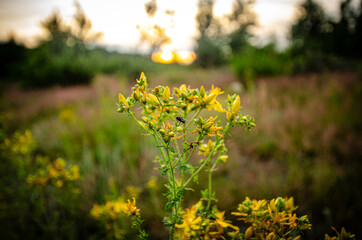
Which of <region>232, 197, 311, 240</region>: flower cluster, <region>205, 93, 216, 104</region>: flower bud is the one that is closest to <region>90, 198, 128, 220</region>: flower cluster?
<region>232, 197, 311, 240</region>: flower cluster

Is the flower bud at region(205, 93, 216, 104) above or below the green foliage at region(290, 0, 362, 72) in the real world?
below

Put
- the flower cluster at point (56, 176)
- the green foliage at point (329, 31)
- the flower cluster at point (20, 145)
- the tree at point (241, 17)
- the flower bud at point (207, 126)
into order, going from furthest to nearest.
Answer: the tree at point (241, 17), the green foliage at point (329, 31), the flower cluster at point (20, 145), the flower cluster at point (56, 176), the flower bud at point (207, 126)

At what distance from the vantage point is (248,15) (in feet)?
101

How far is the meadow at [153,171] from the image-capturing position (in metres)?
1.99

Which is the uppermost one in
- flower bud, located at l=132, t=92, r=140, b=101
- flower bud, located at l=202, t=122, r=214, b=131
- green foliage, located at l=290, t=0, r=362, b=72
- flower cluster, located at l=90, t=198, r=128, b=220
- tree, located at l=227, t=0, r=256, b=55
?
tree, located at l=227, t=0, r=256, b=55

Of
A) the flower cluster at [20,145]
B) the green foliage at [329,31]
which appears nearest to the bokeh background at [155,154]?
the flower cluster at [20,145]

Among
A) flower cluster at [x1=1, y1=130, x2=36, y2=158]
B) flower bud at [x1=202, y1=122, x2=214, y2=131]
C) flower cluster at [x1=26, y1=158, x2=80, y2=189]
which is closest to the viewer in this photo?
flower bud at [x1=202, y1=122, x2=214, y2=131]

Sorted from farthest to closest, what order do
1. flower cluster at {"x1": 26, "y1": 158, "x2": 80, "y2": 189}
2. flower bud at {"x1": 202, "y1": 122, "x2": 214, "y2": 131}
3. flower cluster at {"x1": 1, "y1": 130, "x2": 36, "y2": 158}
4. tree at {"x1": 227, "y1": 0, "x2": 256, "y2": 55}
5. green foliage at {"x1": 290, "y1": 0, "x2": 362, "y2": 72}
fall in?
1. tree at {"x1": 227, "y1": 0, "x2": 256, "y2": 55}
2. green foliage at {"x1": 290, "y1": 0, "x2": 362, "y2": 72}
3. flower cluster at {"x1": 1, "y1": 130, "x2": 36, "y2": 158}
4. flower cluster at {"x1": 26, "y1": 158, "x2": 80, "y2": 189}
5. flower bud at {"x1": 202, "y1": 122, "x2": 214, "y2": 131}

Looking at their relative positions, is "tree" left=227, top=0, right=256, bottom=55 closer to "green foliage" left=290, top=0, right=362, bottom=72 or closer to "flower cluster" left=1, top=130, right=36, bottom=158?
"green foliage" left=290, top=0, right=362, bottom=72

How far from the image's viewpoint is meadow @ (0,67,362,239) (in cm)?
199

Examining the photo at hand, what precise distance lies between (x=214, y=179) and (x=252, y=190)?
0.65 m

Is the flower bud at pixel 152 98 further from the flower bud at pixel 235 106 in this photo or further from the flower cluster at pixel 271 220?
the flower cluster at pixel 271 220

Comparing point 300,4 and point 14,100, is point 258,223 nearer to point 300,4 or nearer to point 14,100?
point 14,100

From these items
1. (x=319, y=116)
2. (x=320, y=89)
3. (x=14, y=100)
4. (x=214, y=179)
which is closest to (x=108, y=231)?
(x=214, y=179)
